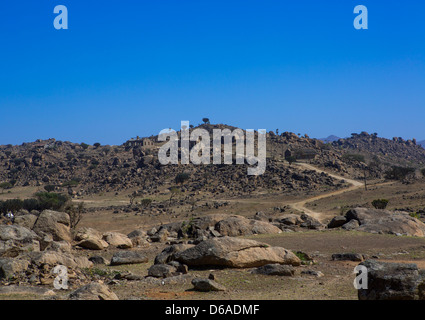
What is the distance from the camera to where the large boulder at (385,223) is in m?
22.6

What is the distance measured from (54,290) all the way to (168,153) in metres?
76.9

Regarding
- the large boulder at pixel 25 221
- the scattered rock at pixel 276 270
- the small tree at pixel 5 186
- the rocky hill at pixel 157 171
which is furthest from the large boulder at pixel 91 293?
the small tree at pixel 5 186

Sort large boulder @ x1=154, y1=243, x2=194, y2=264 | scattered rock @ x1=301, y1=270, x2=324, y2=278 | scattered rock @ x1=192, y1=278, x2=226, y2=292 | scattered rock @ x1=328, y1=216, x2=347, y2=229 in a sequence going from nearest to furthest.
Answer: scattered rock @ x1=192, y1=278, x2=226, y2=292, scattered rock @ x1=301, y1=270, x2=324, y2=278, large boulder @ x1=154, y1=243, x2=194, y2=264, scattered rock @ x1=328, y1=216, x2=347, y2=229

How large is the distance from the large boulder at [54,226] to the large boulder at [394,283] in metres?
17.1

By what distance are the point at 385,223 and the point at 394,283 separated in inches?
647

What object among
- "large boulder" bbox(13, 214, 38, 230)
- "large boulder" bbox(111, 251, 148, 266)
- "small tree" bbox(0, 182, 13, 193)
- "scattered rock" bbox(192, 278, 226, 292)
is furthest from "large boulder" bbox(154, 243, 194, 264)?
"small tree" bbox(0, 182, 13, 193)

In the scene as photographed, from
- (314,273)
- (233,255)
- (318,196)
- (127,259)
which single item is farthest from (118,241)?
(318,196)

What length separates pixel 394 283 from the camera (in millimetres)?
7992

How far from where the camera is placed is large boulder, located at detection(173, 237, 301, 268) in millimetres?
14359

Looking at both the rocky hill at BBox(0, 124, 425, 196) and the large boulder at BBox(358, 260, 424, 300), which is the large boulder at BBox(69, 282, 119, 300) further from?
the rocky hill at BBox(0, 124, 425, 196)

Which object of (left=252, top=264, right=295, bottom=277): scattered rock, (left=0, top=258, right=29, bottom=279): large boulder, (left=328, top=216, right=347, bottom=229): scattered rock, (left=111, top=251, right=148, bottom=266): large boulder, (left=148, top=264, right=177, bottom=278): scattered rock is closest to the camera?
(left=0, top=258, right=29, bottom=279): large boulder

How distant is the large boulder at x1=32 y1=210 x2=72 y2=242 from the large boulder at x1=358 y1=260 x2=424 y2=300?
1711 cm
